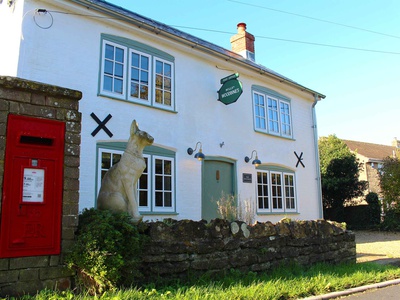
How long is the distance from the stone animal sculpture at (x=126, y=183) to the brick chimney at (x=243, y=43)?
11949mm

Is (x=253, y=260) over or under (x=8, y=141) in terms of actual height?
under

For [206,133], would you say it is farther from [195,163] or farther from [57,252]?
[57,252]

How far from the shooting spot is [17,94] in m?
4.71

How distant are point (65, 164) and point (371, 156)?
36369 mm

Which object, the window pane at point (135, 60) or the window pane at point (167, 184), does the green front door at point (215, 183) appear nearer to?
the window pane at point (167, 184)

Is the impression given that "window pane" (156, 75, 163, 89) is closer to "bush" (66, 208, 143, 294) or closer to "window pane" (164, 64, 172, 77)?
"window pane" (164, 64, 172, 77)

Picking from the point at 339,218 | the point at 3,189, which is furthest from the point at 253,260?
the point at 339,218

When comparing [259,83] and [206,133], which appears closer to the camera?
[206,133]

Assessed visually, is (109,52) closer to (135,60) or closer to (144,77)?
(135,60)

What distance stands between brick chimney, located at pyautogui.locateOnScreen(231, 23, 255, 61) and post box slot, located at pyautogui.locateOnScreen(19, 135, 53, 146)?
13.1 m

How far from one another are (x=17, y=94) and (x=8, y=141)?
0.63m

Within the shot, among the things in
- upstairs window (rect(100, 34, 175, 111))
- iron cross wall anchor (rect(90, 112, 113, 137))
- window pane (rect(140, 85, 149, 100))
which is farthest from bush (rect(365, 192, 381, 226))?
iron cross wall anchor (rect(90, 112, 113, 137))

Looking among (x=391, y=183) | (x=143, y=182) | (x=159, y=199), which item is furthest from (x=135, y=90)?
(x=391, y=183)

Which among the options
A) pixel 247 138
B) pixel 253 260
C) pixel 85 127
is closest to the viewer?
pixel 253 260
